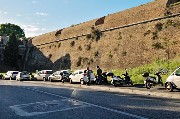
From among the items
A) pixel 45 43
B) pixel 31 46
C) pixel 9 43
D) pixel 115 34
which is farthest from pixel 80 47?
pixel 9 43

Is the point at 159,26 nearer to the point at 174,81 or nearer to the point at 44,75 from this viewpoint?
the point at 44,75

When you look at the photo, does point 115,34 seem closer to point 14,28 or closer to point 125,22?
point 125,22

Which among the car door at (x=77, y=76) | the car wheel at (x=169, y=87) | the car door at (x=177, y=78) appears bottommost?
the car wheel at (x=169, y=87)

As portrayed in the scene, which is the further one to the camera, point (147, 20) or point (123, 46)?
point (123, 46)

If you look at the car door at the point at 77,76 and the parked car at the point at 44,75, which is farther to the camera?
the parked car at the point at 44,75

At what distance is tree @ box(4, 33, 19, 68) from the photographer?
65.2 metres

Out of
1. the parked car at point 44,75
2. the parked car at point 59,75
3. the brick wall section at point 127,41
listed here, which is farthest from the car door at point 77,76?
the parked car at point 44,75

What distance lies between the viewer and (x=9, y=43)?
6638cm

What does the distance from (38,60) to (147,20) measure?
30.7 metres

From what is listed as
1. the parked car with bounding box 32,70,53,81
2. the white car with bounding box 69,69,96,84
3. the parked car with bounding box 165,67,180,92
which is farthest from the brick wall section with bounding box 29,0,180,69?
the parked car with bounding box 165,67,180,92

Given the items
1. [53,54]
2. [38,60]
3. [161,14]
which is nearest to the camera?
[161,14]

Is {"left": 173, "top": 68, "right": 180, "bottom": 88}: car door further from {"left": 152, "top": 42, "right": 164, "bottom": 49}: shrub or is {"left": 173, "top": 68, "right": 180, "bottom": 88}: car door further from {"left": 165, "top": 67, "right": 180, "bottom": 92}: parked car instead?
{"left": 152, "top": 42, "right": 164, "bottom": 49}: shrub

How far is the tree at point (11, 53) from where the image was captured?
214 ft

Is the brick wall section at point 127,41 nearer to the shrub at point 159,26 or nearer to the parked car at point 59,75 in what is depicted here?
the shrub at point 159,26
